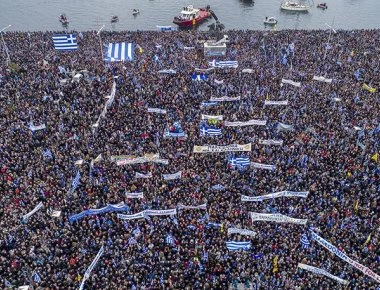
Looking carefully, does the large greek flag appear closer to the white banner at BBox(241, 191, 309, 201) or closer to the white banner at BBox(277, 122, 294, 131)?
the white banner at BBox(277, 122, 294, 131)

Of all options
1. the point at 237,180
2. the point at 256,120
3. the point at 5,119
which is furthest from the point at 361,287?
the point at 5,119

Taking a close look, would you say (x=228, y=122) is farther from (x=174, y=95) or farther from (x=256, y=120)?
(x=174, y=95)

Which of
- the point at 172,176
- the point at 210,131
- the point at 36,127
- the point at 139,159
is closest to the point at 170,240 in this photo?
the point at 172,176

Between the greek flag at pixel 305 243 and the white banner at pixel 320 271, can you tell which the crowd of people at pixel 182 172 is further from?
the white banner at pixel 320 271

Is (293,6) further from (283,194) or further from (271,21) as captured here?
(283,194)

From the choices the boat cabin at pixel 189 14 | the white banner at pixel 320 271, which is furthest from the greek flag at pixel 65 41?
the boat cabin at pixel 189 14

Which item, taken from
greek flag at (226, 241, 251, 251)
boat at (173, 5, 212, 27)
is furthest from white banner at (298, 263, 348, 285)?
boat at (173, 5, 212, 27)
